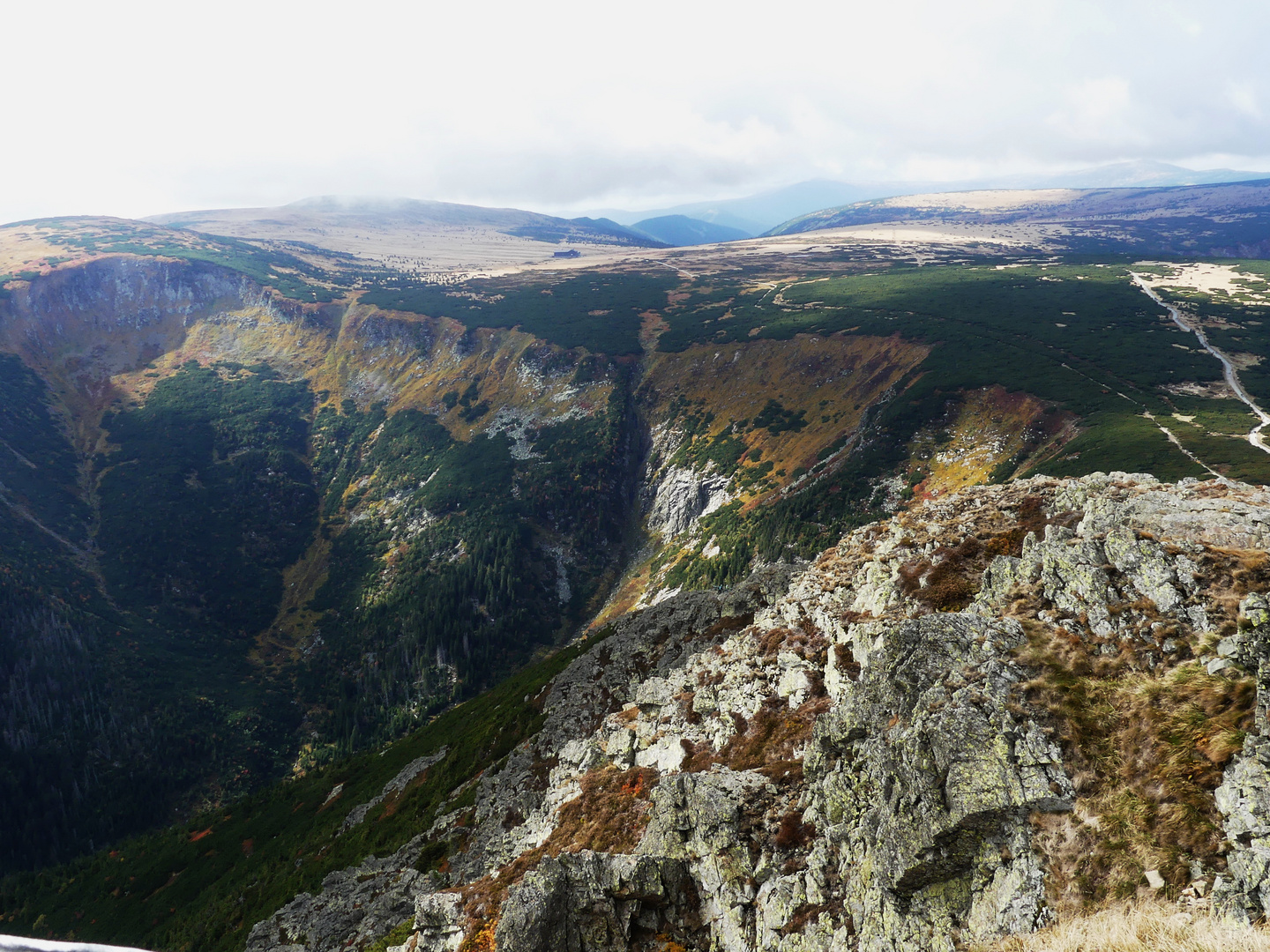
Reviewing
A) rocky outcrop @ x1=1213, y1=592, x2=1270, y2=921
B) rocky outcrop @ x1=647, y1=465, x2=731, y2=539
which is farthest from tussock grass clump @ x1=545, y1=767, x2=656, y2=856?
rocky outcrop @ x1=647, y1=465, x2=731, y2=539

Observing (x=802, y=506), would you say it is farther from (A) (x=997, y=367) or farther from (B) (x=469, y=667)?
(B) (x=469, y=667)

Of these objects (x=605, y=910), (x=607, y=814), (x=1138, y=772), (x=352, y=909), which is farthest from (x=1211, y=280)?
(x=352, y=909)

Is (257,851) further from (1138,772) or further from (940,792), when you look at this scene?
(1138,772)

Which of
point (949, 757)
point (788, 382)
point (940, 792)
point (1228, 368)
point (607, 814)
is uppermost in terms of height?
point (1228, 368)

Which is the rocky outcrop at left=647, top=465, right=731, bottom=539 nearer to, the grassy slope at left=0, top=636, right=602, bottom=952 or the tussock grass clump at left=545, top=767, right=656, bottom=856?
the grassy slope at left=0, top=636, right=602, bottom=952

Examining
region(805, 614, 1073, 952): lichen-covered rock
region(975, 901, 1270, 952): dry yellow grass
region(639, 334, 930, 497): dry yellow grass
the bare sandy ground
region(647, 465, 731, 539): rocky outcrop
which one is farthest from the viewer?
the bare sandy ground

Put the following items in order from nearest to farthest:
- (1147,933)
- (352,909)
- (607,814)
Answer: (1147,933)
(607,814)
(352,909)

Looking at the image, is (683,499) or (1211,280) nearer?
(683,499)

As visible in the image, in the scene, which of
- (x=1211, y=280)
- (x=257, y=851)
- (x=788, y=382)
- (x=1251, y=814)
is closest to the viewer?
(x=1251, y=814)
